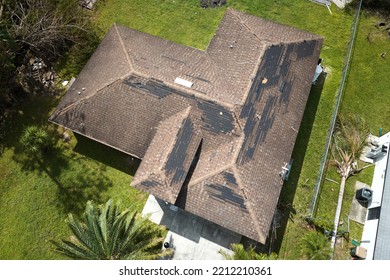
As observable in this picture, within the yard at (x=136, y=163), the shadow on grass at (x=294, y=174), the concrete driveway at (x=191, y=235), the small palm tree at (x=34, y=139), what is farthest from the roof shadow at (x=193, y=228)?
the small palm tree at (x=34, y=139)

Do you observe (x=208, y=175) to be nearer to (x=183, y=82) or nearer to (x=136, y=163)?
(x=183, y=82)

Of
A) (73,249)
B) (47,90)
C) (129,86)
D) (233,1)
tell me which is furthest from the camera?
(233,1)

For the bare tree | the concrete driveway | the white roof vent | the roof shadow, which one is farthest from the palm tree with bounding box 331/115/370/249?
the bare tree

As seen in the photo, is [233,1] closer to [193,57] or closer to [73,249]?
[193,57]

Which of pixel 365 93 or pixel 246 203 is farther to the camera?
pixel 365 93

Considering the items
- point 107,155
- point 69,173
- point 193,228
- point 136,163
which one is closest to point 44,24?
point 107,155

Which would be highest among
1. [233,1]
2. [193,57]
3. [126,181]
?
[233,1]
